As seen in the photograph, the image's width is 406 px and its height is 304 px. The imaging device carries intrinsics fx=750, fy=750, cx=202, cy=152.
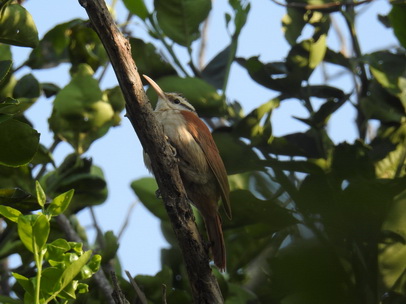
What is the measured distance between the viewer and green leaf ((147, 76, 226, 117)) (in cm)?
369

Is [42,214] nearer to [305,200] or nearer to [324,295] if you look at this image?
[324,295]

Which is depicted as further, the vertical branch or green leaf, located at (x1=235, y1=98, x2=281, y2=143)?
the vertical branch

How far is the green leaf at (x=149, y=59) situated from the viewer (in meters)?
3.84

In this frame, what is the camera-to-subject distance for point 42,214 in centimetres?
192

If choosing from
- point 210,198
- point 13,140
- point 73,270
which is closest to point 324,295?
point 73,270

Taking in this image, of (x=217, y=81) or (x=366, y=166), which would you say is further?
(x=217, y=81)

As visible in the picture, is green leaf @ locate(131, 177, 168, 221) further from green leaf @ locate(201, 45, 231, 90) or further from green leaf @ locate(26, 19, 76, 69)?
green leaf @ locate(26, 19, 76, 69)

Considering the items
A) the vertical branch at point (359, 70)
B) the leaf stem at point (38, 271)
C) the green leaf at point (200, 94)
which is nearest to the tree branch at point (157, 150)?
the green leaf at point (200, 94)

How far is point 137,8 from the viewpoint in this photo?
4.10 metres

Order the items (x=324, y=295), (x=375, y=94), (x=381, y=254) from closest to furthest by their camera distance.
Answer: (x=324, y=295), (x=381, y=254), (x=375, y=94)

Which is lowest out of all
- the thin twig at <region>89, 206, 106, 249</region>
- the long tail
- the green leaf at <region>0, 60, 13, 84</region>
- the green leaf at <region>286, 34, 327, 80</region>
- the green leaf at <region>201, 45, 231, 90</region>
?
the thin twig at <region>89, 206, 106, 249</region>

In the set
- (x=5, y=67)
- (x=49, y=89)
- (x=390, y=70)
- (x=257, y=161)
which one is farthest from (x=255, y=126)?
(x=5, y=67)

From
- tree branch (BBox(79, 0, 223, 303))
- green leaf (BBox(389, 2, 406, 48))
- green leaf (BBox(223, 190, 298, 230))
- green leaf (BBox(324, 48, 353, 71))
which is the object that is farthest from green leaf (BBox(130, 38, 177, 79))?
green leaf (BBox(389, 2, 406, 48))

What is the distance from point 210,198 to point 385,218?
62.6 inches
